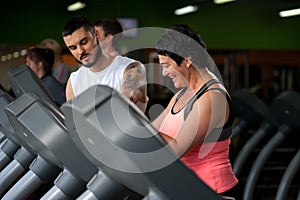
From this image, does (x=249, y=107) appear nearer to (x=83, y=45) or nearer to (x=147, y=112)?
(x=147, y=112)

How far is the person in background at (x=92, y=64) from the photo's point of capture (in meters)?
2.58

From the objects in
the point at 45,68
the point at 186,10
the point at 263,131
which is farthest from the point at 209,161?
the point at 186,10

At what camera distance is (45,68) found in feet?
12.4

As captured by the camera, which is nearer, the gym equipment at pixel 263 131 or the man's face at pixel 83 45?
the man's face at pixel 83 45

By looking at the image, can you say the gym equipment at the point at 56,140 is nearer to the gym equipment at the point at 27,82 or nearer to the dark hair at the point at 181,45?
the dark hair at the point at 181,45

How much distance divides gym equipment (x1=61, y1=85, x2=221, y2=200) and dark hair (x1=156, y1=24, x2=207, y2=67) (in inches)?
33.3

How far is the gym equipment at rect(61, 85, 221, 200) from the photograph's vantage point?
1.17 m

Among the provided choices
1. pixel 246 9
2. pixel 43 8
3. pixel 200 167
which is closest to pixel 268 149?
pixel 200 167

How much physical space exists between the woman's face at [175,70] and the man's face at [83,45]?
24.3 inches

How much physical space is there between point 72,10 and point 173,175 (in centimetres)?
923

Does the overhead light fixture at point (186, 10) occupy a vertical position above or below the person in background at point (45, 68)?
below

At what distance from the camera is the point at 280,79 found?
412 inches

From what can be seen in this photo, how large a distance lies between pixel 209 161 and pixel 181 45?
0.39m

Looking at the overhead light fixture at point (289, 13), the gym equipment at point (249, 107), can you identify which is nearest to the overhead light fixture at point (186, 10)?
the overhead light fixture at point (289, 13)
